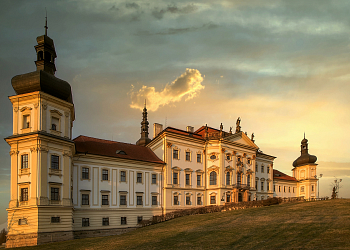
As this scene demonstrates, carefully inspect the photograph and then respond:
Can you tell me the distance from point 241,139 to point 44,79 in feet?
114

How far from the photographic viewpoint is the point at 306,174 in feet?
254

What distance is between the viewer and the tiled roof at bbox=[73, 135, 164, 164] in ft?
134

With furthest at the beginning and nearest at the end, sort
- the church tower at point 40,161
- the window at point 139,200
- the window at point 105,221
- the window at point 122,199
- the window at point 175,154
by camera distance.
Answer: the window at point 175,154 < the window at point 139,200 < the window at point 122,199 < the window at point 105,221 < the church tower at point 40,161

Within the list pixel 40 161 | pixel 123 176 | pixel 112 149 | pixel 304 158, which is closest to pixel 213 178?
pixel 123 176

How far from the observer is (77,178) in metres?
37.8

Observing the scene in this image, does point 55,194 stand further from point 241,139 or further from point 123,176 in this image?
point 241,139

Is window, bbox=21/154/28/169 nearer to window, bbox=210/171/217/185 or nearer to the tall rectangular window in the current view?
the tall rectangular window

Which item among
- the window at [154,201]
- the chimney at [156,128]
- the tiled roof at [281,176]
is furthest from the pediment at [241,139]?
the tiled roof at [281,176]

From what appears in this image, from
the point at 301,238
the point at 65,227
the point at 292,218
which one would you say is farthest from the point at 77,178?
the point at 301,238

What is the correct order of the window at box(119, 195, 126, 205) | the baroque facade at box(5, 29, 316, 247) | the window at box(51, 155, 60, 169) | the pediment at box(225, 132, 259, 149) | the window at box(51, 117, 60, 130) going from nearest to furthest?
the baroque facade at box(5, 29, 316, 247), the window at box(51, 155, 60, 169), the window at box(51, 117, 60, 130), the window at box(119, 195, 126, 205), the pediment at box(225, 132, 259, 149)

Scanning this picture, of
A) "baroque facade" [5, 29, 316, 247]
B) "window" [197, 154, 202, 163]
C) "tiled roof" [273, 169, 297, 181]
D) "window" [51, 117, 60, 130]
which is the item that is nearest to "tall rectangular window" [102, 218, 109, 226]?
"baroque facade" [5, 29, 316, 247]

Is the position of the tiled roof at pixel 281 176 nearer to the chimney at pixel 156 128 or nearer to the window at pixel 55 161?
the chimney at pixel 156 128

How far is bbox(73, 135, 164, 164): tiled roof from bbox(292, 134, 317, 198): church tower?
47.6 m

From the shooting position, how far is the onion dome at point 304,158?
256 ft
